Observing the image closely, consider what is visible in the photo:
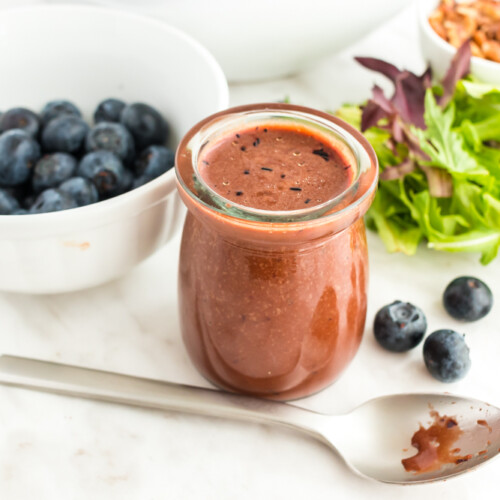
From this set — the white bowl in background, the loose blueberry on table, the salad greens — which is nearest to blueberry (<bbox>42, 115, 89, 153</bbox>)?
the loose blueberry on table

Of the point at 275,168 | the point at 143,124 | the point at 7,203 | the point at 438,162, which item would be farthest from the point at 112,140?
the point at 438,162

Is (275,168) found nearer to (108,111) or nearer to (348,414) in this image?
(348,414)

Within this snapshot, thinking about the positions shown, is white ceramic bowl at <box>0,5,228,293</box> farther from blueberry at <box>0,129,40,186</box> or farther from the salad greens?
the salad greens

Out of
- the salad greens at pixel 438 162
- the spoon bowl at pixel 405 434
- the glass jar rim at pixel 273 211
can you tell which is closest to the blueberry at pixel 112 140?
the glass jar rim at pixel 273 211

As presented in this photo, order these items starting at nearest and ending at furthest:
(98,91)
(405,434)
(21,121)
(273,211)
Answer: (273,211) → (405,434) → (21,121) → (98,91)

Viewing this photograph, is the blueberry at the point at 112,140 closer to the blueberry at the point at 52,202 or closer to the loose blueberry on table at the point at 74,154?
the loose blueberry on table at the point at 74,154
